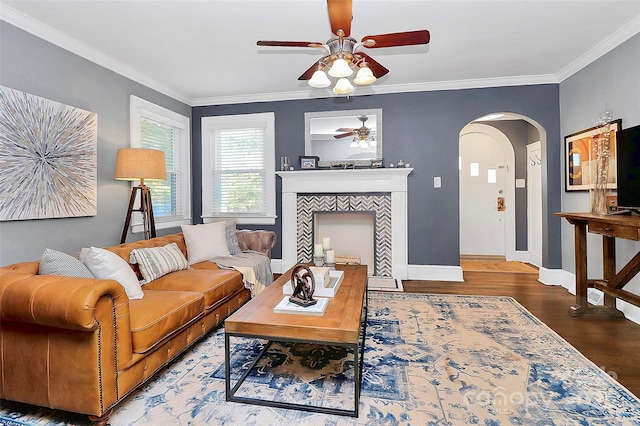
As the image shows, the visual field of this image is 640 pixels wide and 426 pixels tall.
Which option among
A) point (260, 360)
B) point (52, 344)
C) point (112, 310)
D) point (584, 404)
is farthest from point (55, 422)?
point (584, 404)

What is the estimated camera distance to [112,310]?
5.27ft

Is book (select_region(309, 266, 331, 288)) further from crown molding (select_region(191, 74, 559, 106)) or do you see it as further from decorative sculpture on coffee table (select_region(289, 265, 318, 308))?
crown molding (select_region(191, 74, 559, 106))

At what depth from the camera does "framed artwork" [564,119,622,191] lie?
320cm

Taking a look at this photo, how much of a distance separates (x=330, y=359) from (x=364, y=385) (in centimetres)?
35

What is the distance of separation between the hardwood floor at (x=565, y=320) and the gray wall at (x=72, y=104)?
11.5ft

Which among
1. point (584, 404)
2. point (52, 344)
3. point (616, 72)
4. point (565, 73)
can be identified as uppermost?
point (565, 73)

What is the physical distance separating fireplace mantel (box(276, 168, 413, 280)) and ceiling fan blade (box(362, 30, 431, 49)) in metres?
2.28

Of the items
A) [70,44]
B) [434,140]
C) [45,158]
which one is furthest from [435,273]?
[70,44]

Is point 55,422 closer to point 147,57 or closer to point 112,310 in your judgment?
point 112,310

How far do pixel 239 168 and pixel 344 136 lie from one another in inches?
65.5

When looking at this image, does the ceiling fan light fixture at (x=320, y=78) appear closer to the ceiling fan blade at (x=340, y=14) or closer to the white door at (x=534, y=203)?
the ceiling fan blade at (x=340, y=14)

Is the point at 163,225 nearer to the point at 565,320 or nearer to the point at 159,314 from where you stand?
the point at 159,314

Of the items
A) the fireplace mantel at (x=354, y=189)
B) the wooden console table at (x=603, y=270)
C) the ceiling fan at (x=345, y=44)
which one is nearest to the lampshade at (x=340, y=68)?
the ceiling fan at (x=345, y=44)

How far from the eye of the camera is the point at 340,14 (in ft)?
6.43
